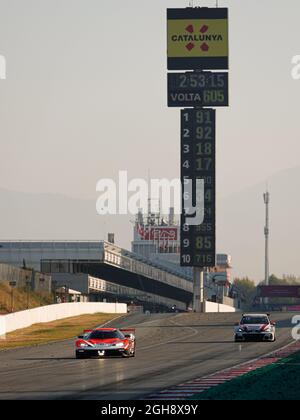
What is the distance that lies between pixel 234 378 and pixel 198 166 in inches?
3650

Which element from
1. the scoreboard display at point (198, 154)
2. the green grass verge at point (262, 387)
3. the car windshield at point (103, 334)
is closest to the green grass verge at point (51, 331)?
the car windshield at point (103, 334)

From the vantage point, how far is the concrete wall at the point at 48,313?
85.2 metres

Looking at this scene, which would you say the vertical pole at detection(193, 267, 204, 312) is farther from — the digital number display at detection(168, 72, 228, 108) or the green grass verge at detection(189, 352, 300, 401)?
the green grass verge at detection(189, 352, 300, 401)

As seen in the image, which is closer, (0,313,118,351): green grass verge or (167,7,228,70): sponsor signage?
(0,313,118,351): green grass verge

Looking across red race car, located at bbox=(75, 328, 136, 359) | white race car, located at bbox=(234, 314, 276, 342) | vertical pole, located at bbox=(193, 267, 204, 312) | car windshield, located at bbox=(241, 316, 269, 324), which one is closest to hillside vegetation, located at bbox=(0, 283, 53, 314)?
vertical pole, located at bbox=(193, 267, 204, 312)

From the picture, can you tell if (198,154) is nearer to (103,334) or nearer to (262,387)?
(103,334)

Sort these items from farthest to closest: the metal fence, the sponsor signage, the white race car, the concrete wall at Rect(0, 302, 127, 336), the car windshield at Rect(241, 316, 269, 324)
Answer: the sponsor signage, the metal fence, the concrete wall at Rect(0, 302, 127, 336), the car windshield at Rect(241, 316, 269, 324), the white race car

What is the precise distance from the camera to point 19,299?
359 ft

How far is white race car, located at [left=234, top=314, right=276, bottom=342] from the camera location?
214 ft

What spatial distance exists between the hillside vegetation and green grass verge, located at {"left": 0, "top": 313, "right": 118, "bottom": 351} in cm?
370

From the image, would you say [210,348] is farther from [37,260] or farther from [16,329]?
[37,260]
